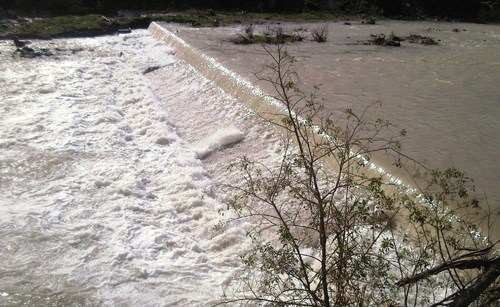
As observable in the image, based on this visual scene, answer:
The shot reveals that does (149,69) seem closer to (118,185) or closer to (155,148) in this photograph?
(155,148)

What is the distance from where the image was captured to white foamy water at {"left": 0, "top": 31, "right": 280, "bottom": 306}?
3.59 m

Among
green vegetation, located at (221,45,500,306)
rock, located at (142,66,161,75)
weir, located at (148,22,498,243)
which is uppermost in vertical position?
rock, located at (142,66,161,75)

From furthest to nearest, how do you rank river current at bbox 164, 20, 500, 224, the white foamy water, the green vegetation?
river current at bbox 164, 20, 500, 224
the white foamy water
the green vegetation

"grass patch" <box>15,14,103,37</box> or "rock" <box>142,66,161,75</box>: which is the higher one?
"grass patch" <box>15,14,103,37</box>

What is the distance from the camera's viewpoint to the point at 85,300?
3.34 m

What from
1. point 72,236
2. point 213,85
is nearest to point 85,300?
point 72,236

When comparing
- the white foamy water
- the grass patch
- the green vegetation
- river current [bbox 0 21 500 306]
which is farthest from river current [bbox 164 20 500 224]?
the grass patch

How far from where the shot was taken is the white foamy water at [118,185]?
141 inches

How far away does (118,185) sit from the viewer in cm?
510

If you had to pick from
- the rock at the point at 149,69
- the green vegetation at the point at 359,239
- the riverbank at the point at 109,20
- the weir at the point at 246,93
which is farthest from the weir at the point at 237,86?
the riverbank at the point at 109,20

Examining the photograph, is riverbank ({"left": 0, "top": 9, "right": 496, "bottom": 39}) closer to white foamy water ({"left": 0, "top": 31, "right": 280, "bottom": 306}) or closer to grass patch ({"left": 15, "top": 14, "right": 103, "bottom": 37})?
grass patch ({"left": 15, "top": 14, "right": 103, "bottom": 37})

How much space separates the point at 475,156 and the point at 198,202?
9.41 feet

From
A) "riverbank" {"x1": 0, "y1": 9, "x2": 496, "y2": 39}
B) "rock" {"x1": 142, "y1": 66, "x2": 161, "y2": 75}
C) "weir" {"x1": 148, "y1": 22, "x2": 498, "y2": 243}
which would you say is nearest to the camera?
"weir" {"x1": 148, "y1": 22, "x2": 498, "y2": 243}

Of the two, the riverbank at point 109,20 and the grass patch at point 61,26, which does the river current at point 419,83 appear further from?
the grass patch at point 61,26
